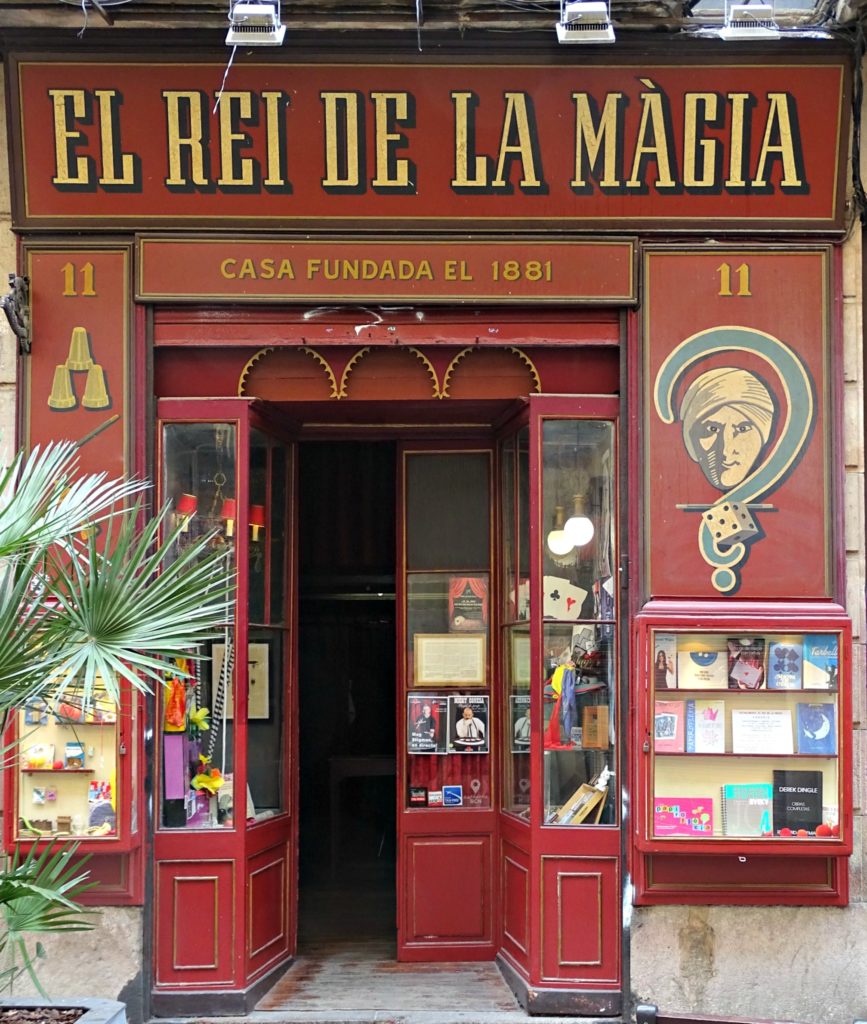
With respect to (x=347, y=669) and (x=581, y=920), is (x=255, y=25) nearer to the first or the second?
(x=581, y=920)

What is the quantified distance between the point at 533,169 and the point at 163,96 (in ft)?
6.77

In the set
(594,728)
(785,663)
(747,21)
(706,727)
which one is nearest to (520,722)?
(594,728)

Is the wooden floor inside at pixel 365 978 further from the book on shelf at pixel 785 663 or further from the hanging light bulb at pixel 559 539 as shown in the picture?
the hanging light bulb at pixel 559 539

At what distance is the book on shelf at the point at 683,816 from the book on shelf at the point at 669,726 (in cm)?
27

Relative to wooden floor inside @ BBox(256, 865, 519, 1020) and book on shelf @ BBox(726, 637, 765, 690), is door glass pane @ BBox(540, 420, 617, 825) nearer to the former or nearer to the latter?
book on shelf @ BBox(726, 637, 765, 690)

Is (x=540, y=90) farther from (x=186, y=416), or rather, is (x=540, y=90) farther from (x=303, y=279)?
(x=186, y=416)

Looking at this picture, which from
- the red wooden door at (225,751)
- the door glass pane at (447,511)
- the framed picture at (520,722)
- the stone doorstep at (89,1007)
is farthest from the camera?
the door glass pane at (447,511)

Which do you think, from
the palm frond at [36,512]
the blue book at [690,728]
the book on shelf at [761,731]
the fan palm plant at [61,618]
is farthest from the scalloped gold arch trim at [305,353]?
the book on shelf at [761,731]

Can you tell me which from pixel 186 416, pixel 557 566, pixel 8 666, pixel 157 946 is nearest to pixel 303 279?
pixel 186 416

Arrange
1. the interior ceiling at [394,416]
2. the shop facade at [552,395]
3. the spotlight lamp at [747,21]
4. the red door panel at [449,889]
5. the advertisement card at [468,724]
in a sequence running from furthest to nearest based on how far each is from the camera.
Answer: the advertisement card at [468,724] < the red door panel at [449,889] < the interior ceiling at [394,416] < the shop facade at [552,395] < the spotlight lamp at [747,21]

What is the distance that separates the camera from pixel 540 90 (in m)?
7.36

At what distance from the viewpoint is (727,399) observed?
→ 7453 millimetres

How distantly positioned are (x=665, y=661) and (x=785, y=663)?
0.65 m

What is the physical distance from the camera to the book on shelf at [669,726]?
284 inches
